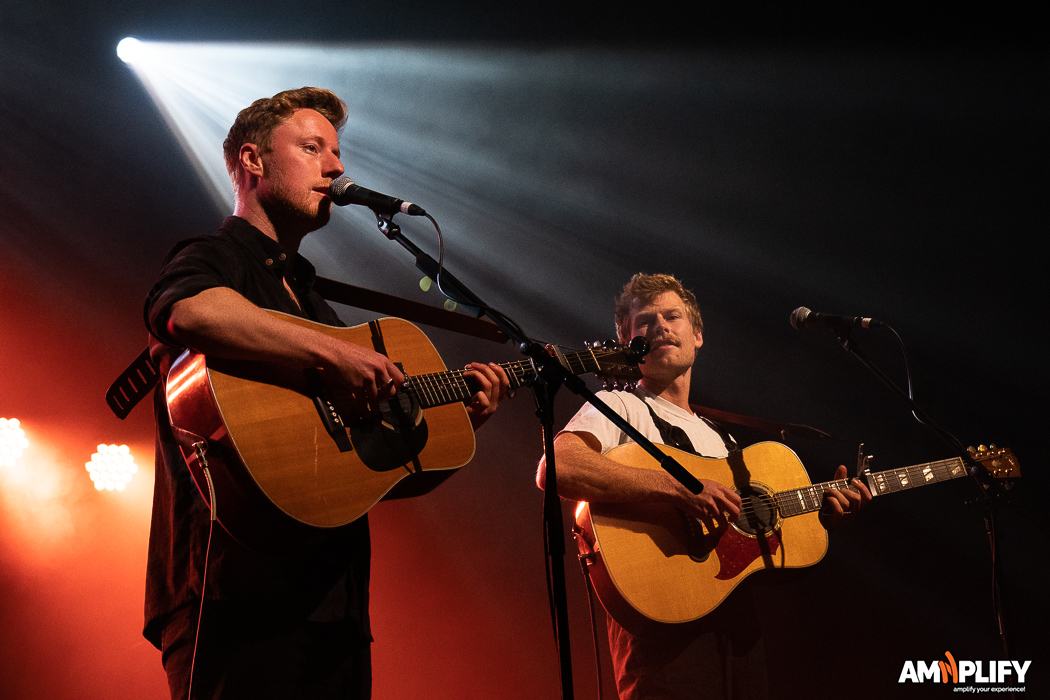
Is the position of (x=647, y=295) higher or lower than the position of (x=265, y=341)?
higher

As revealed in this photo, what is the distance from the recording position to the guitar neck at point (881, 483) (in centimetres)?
299

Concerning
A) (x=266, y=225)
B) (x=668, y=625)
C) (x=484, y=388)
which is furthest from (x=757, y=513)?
(x=266, y=225)

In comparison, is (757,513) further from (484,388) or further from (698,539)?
(484,388)

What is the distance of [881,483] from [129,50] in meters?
5.23

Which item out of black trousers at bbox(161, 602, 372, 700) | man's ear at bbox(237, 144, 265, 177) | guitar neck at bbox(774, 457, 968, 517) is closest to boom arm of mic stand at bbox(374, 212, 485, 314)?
man's ear at bbox(237, 144, 265, 177)

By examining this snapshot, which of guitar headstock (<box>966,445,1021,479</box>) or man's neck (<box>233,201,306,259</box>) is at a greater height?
man's neck (<box>233,201,306,259</box>)

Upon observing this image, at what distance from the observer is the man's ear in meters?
2.34

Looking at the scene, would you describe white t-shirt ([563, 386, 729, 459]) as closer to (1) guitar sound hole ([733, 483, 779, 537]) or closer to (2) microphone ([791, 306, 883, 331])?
(1) guitar sound hole ([733, 483, 779, 537])

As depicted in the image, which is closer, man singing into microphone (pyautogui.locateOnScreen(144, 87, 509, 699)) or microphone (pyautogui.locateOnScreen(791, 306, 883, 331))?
man singing into microphone (pyautogui.locateOnScreen(144, 87, 509, 699))

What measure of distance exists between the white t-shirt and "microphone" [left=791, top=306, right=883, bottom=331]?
710mm

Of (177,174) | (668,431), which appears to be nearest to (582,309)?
(668,431)

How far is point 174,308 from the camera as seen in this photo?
164 centimetres

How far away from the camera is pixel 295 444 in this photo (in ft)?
5.51

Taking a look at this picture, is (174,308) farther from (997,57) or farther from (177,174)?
(997,57)
